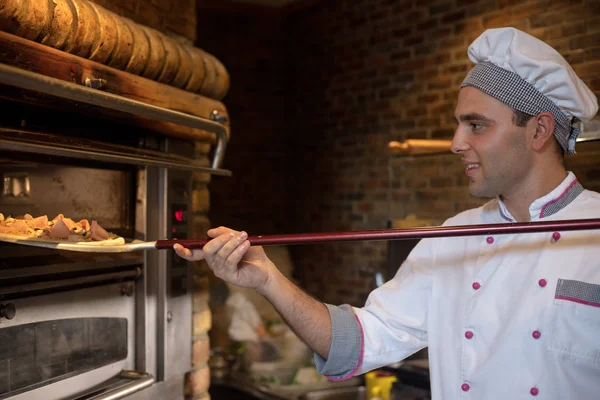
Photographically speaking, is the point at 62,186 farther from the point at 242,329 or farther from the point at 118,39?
the point at 242,329

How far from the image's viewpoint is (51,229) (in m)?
1.45

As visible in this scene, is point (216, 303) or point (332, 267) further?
point (332, 267)

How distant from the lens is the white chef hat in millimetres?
1524

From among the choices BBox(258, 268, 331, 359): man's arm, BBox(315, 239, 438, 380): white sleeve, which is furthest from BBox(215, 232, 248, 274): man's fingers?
BBox(315, 239, 438, 380): white sleeve

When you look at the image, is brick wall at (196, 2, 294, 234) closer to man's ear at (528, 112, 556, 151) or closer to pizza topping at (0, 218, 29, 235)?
pizza topping at (0, 218, 29, 235)

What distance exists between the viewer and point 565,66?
1.55m

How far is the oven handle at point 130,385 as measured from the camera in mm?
1715

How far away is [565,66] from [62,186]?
141 cm

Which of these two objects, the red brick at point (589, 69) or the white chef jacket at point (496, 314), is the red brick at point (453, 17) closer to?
the red brick at point (589, 69)

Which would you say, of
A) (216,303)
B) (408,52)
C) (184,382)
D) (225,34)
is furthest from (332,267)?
(184,382)

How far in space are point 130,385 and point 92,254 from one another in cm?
43

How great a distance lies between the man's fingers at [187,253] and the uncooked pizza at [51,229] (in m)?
0.29

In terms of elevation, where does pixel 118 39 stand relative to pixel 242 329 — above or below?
above

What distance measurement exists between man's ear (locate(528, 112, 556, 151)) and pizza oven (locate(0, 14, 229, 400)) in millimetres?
986
